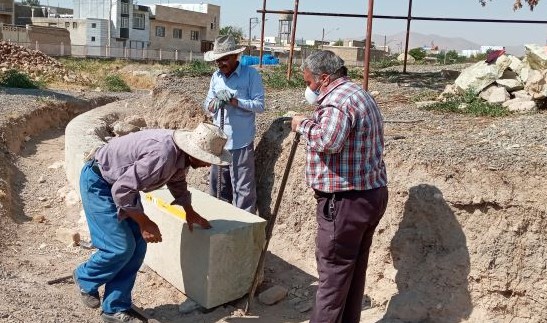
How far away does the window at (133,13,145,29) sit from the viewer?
44.1 metres

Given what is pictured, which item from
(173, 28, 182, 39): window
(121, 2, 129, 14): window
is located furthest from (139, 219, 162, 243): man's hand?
(173, 28, 182, 39): window

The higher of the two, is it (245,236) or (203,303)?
(245,236)

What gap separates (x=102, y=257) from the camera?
3676mm

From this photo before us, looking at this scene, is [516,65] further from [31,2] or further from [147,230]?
[31,2]

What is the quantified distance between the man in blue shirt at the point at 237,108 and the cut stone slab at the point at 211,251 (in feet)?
1.63

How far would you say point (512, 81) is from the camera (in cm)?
644

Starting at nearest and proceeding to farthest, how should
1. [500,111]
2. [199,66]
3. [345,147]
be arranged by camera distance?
[345,147]
[500,111]
[199,66]

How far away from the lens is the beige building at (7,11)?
42.7m

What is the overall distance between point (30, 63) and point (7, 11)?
26.3 m

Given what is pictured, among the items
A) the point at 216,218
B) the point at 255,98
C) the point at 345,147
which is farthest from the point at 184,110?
the point at 345,147

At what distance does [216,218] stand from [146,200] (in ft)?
2.45

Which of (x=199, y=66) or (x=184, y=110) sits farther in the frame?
(x=199, y=66)

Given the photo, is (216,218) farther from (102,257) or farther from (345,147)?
(345,147)

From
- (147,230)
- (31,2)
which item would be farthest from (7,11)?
(147,230)
